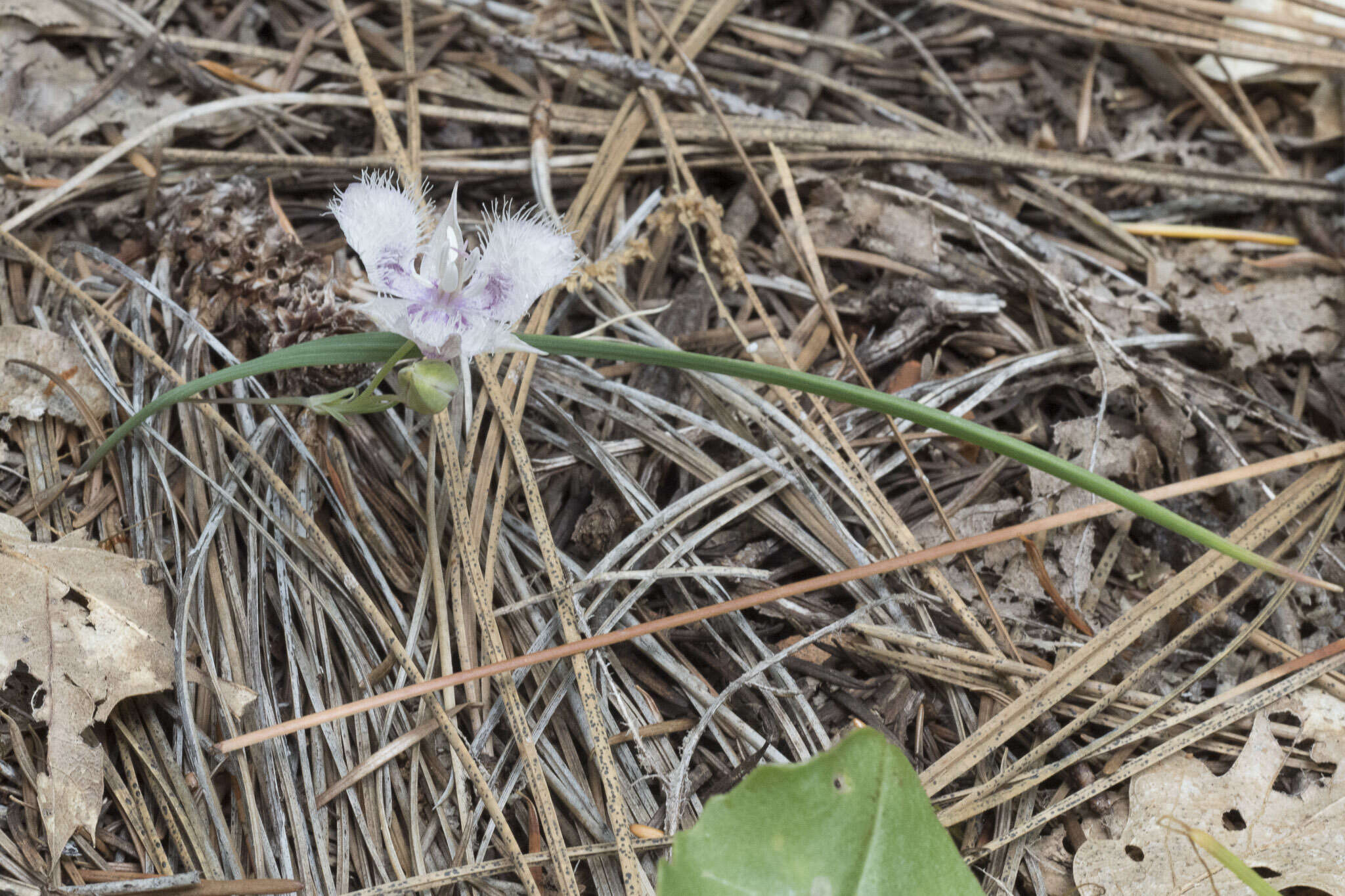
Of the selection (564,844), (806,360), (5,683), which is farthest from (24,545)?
(806,360)

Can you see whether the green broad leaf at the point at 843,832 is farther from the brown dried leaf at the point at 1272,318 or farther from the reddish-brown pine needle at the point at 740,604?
the brown dried leaf at the point at 1272,318

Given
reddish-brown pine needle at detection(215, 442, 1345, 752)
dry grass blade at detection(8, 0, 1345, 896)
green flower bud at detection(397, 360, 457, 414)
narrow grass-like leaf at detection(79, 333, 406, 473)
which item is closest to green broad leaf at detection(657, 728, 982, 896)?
dry grass blade at detection(8, 0, 1345, 896)

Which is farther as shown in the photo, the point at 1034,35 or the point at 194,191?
the point at 1034,35

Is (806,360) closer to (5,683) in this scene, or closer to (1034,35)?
(1034,35)

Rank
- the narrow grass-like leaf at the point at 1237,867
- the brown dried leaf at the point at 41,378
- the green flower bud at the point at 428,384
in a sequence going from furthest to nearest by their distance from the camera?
the brown dried leaf at the point at 41,378
the green flower bud at the point at 428,384
the narrow grass-like leaf at the point at 1237,867

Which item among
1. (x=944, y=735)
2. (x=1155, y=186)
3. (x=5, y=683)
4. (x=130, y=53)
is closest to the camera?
(x=5, y=683)

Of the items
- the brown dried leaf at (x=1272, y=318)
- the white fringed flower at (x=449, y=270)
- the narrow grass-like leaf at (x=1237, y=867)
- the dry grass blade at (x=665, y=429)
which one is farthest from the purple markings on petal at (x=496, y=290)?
the brown dried leaf at (x=1272, y=318)

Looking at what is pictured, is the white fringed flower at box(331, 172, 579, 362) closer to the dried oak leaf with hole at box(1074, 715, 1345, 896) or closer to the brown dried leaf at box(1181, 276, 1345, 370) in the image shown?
the dried oak leaf with hole at box(1074, 715, 1345, 896)
